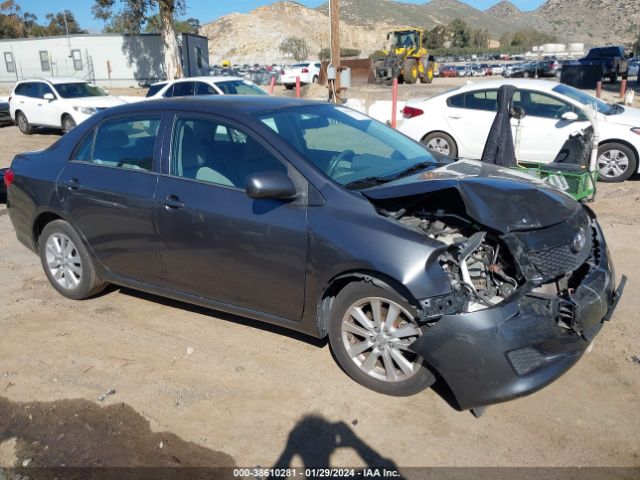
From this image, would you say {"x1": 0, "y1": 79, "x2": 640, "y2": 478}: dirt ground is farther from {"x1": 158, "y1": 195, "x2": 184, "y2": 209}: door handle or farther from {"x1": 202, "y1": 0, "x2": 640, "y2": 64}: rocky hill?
{"x1": 202, "y1": 0, "x2": 640, "y2": 64}: rocky hill

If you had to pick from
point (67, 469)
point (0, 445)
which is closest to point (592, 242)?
point (67, 469)

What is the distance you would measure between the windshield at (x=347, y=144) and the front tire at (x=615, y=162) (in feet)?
18.0

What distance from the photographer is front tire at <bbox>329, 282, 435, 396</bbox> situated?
3.38 metres

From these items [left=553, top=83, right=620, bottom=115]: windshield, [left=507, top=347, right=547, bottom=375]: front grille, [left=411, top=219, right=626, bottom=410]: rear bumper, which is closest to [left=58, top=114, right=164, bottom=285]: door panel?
[left=411, top=219, right=626, bottom=410]: rear bumper

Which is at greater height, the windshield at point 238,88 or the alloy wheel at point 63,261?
the windshield at point 238,88

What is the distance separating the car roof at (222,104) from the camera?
414 cm

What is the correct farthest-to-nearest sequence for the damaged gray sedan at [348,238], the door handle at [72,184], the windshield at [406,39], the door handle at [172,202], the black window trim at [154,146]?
the windshield at [406,39], the door handle at [72,184], the black window trim at [154,146], the door handle at [172,202], the damaged gray sedan at [348,238]

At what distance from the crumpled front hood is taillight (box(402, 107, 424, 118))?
664 centimetres

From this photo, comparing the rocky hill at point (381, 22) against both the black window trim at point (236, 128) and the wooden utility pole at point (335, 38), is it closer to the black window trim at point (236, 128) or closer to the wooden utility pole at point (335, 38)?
the wooden utility pole at point (335, 38)

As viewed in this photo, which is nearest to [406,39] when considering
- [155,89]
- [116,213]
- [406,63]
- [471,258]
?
[406,63]

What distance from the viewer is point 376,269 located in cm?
330

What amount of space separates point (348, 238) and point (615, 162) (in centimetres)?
713

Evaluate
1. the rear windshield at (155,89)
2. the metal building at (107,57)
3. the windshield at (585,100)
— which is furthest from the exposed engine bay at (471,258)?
the metal building at (107,57)

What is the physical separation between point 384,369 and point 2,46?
49807mm
